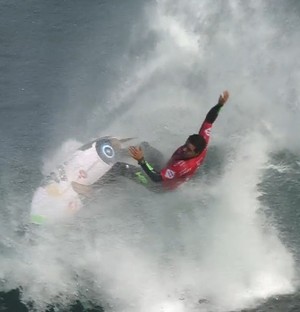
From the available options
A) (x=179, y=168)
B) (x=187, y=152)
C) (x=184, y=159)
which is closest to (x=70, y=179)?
(x=179, y=168)

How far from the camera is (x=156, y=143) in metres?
19.3

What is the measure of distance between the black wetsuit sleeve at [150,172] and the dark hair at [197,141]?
46.9 inches

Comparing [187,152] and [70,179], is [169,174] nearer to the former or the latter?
[187,152]

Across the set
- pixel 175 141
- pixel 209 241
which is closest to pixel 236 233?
pixel 209 241

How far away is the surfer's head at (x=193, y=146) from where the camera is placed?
49.5 feet

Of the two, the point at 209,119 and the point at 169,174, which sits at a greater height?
the point at 209,119

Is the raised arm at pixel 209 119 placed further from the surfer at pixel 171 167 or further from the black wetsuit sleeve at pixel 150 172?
the black wetsuit sleeve at pixel 150 172

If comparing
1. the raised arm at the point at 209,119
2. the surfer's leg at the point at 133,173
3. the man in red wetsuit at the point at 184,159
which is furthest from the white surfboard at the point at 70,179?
the raised arm at the point at 209,119

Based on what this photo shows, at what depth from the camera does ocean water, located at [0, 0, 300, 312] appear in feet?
49.8

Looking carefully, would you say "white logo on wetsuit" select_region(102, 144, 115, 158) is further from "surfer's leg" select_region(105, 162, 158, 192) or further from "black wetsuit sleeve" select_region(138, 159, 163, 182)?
"black wetsuit sleeve" select_region(138, 159, 163, 182)

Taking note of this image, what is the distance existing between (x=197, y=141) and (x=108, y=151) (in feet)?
11.0

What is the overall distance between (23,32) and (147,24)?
4.75 metres

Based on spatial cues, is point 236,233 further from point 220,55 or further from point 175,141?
point 220,55

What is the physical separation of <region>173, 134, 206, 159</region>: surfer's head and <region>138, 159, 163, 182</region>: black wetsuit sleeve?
2.63ft
